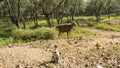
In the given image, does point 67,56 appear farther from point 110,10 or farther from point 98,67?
point 110,10

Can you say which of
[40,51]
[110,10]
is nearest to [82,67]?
[40,51]

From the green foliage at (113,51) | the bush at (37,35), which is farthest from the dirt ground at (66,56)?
the bush at (37,35)

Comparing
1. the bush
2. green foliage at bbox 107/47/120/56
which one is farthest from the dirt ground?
the bush

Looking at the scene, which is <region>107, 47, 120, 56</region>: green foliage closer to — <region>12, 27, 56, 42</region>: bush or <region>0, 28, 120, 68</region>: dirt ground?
<region>0, 28, 120, 68</region>: dirt ground

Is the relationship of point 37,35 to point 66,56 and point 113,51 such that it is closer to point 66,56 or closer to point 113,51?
point 66,56

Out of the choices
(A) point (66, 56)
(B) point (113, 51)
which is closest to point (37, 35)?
(A) point (66, 56)

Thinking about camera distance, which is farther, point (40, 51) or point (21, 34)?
point (21, 34)

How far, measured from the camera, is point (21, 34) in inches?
805

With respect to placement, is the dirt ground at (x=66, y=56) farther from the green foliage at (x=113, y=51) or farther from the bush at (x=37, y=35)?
the bush at (x=37, y=35)

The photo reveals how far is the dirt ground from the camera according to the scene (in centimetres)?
1288

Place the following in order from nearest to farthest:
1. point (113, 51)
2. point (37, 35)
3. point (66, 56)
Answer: point (66, 56)
point (113, 51)
point (37, 35)

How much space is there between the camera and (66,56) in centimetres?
1398

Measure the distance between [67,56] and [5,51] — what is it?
3530 millimetres

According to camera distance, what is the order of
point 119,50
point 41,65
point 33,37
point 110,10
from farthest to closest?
point 110,10 < point 33,37 < point 119,50 < point 41,65
